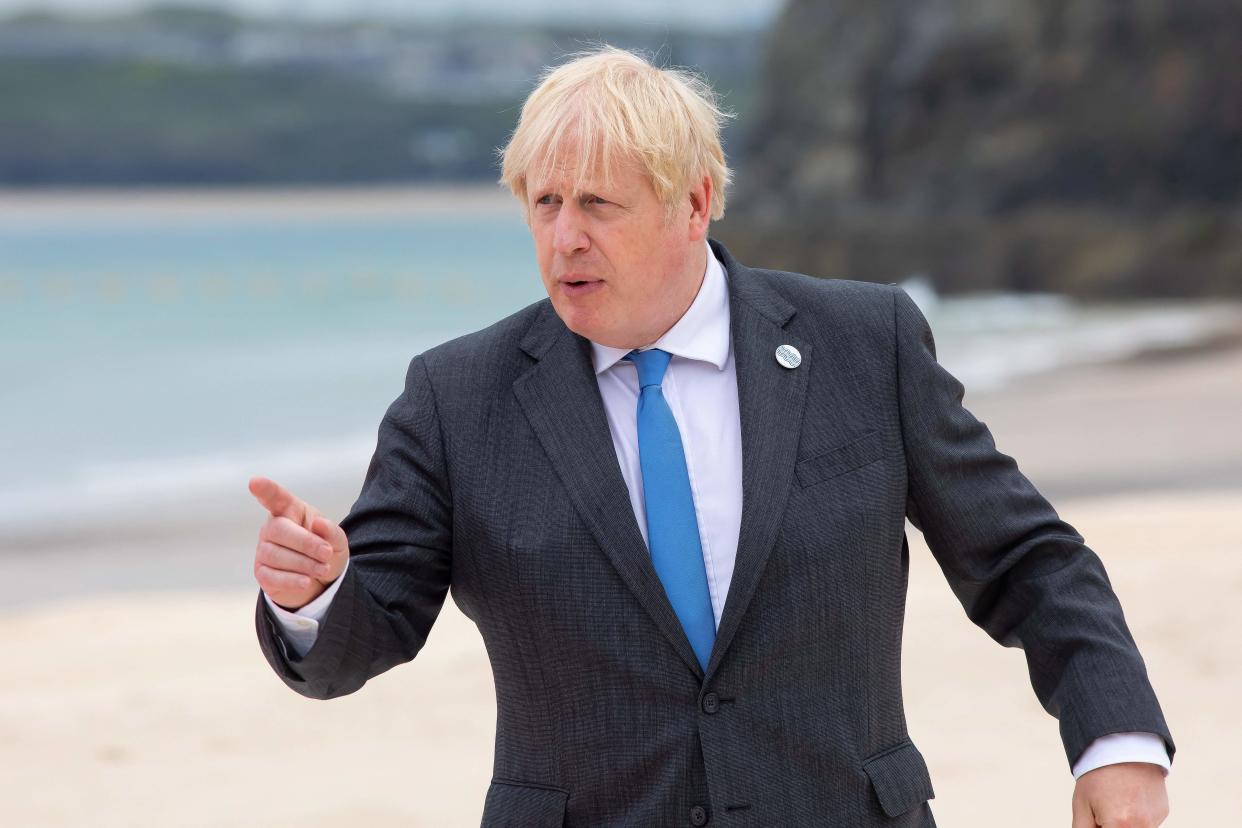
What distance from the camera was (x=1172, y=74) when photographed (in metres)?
29.5

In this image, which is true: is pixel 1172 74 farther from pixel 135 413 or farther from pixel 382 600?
pixel 382 600

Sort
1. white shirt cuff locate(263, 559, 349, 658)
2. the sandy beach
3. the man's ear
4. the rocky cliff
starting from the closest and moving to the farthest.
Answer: white shirt cuff locate(263, 559, 349, 658)
the man's ear
the sandy beach
the rocky cliff

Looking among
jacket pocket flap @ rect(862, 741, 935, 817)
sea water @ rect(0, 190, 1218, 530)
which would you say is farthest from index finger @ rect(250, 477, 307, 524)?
sea water @ rect(0, 190, 1218, 530)

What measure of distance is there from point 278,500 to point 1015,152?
100.0 feet

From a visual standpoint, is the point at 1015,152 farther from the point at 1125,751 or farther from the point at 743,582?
the point at 743,582

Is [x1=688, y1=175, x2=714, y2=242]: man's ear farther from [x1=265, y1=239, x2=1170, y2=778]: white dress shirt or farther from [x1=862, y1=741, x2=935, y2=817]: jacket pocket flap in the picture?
[x1=862, y1=741, x2=935, y2=817]: jacket pocket flap

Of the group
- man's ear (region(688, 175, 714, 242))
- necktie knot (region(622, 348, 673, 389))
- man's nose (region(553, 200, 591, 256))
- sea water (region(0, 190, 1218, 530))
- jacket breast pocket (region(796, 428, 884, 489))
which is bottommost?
jacket breast pocket (region(796, 428, 884, 489))

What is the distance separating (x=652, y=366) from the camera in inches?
85.9

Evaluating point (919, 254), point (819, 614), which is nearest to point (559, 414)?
point (819, 614)

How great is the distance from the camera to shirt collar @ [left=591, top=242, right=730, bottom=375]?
2191 mm

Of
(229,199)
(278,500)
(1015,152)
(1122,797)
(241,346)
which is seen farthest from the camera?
(229,199)

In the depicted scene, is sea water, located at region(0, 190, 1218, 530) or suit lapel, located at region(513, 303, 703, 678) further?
sea water, located at region(0, 190, 1218, 530)

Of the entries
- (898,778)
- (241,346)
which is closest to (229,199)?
(241,346)

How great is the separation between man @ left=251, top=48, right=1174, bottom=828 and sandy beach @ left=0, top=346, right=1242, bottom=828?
2231mm
